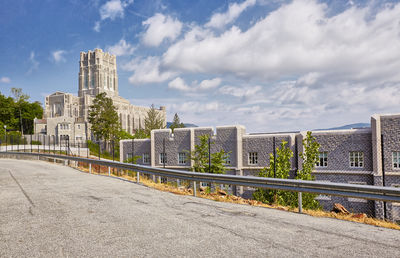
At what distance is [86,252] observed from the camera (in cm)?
432

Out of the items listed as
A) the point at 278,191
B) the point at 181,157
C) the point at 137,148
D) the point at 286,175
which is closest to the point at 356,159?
the point at 181,157

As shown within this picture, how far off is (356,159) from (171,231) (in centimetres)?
2733

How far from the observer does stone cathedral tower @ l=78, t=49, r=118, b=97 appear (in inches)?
6107

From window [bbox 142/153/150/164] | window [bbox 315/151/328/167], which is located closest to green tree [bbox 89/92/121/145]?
window [bbox 142/153/150/164]

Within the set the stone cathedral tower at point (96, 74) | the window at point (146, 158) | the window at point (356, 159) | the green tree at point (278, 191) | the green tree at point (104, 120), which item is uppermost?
the stone cathedral tower at point (96, 74)

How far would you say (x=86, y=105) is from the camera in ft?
406

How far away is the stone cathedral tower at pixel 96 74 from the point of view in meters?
155

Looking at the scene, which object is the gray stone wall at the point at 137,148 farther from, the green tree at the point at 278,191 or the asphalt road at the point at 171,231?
the asphalt road at the point at 171,231

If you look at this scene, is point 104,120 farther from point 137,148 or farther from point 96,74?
point 96,74

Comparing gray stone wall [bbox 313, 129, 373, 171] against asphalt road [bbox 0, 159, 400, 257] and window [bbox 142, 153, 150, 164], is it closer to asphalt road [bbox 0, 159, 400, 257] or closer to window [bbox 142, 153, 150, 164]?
window [bbox 142, 153, 150, 164]

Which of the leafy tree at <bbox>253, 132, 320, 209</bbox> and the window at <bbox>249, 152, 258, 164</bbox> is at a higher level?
the leafy tree at <bbox>253, 132, 320, 209</bbox>

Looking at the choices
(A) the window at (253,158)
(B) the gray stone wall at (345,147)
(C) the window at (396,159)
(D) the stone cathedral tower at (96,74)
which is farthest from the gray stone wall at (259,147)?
(D) the stone cathedral tower at (96,74)

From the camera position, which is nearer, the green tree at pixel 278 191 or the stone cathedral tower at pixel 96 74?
the green tree at pixel 278 191

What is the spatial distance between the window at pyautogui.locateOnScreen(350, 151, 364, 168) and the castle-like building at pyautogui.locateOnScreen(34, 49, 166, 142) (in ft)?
253
